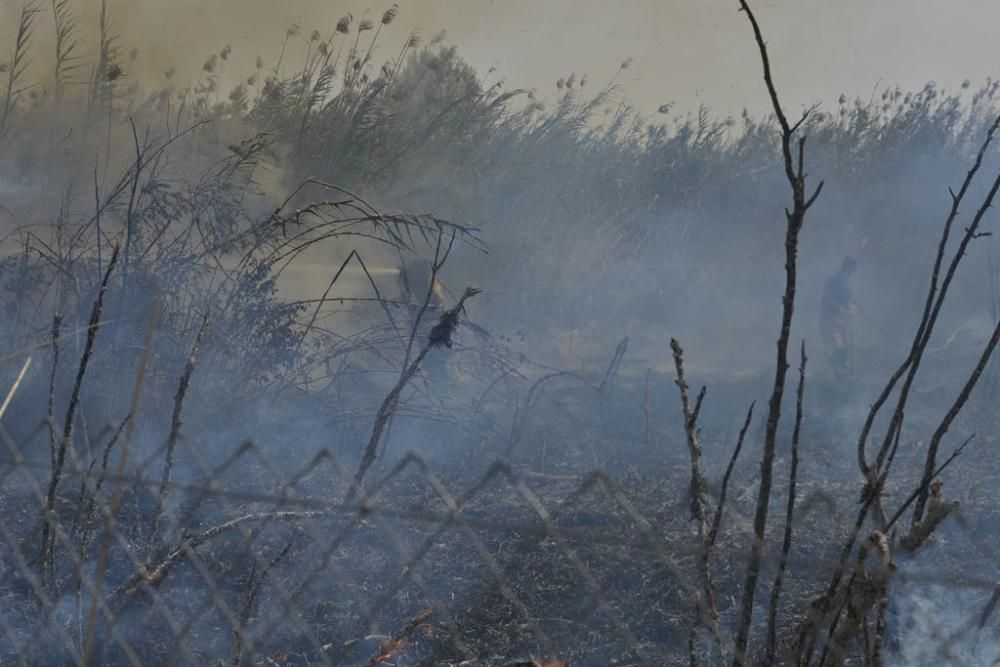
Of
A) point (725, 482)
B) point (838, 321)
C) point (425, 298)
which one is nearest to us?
point (725, 482)

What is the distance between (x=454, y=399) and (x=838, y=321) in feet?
16.8

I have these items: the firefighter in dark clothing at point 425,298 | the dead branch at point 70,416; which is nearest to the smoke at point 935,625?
the dead branch at point 70,416

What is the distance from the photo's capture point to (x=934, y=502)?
1.96 m

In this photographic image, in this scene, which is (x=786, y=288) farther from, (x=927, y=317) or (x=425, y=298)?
(x=425, y=298)

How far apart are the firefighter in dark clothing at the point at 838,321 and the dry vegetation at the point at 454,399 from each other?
433mm

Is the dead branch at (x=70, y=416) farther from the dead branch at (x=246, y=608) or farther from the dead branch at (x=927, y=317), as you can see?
the dead branch at (x=927, y=317)

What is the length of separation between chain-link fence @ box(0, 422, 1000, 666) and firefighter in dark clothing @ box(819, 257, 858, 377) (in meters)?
5.16

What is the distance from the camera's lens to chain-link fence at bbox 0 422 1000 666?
3371 mm

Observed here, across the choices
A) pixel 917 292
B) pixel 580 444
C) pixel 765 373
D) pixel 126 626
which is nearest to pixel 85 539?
pixel 126 626

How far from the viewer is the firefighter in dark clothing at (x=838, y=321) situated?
9.90 m

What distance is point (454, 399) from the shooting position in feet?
19.4

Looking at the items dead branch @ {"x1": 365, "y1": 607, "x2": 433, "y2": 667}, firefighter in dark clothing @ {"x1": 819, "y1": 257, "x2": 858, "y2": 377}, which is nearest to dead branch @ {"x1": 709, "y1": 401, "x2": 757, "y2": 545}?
dead branch @ {"x1": 365, "y1": 607, "x2": 433, "y2": 667}

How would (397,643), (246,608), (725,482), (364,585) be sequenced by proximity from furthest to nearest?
(364,585) → (397,643) → (246,608) → (725,482)

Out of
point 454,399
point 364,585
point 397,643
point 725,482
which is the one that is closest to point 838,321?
point 454,399
